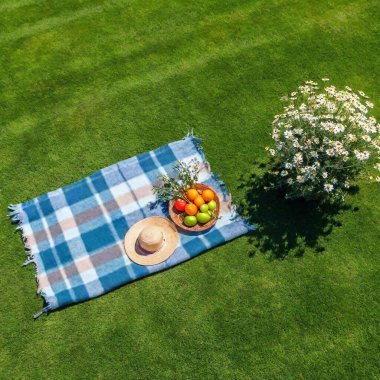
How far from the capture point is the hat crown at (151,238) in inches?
339

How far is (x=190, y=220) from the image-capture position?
895cm

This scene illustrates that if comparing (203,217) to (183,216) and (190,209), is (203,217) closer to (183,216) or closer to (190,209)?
(190,209)

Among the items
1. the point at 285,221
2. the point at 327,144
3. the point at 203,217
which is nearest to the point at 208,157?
the point at 203,217

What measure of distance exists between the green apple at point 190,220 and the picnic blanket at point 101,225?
255 mm

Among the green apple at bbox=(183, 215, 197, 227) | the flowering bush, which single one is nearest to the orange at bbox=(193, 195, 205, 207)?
the green apple at bbox=(183, 215, 197, 227)

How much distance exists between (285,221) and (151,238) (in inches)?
112

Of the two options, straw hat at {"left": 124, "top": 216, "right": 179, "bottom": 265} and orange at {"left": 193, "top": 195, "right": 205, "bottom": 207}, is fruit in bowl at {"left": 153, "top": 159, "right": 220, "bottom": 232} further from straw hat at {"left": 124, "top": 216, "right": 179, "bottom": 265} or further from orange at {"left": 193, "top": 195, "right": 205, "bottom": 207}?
straw hat at {"left": 124, "top": 216, "right": 179, "bottom": 265}

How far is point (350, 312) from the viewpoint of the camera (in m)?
8.43

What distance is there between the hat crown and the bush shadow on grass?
1918mm

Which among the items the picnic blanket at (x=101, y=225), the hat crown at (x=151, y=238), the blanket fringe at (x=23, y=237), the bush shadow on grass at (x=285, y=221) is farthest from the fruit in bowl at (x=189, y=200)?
the blanket fringe at (x=23, y=237)

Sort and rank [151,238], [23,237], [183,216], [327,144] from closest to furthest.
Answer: [327,144] → [151,238] → [183,216] → [23,237]

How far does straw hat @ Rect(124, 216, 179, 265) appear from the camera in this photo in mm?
8672

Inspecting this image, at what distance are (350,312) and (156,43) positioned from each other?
8137mm

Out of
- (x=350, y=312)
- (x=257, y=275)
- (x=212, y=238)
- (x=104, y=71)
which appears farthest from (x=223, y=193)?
(x=104, y=71)
